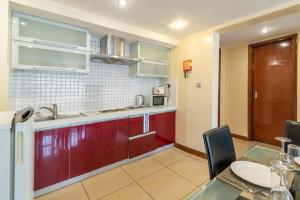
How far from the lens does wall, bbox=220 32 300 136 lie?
3.65m

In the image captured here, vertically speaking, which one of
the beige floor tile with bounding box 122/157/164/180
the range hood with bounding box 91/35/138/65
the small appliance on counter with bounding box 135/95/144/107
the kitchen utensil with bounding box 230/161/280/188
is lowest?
the beige floor tile with bounding box 122/157/164/180

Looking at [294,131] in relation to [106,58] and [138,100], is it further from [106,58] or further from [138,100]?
[106,58]

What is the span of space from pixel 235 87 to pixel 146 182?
10.1 ft

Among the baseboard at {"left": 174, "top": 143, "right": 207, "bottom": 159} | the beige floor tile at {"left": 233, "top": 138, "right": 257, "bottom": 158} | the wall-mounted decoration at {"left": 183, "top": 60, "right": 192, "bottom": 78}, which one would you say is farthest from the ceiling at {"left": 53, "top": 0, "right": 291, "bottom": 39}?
the beige floor tile at {"left": 233, "top": 138, "right": 257, "bottom": 158}

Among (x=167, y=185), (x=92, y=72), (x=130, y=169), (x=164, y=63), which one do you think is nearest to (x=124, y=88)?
(x=92, y=72)

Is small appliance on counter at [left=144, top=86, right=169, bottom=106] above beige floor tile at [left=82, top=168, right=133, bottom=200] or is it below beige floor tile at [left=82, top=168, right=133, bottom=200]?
above

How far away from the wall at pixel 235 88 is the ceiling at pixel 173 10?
164cm

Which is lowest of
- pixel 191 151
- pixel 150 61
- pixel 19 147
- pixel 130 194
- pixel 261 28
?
pixel 130 194

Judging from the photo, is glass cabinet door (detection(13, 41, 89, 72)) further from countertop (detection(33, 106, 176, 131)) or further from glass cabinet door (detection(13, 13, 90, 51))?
countertop (detection(33, 106, 176, 131))

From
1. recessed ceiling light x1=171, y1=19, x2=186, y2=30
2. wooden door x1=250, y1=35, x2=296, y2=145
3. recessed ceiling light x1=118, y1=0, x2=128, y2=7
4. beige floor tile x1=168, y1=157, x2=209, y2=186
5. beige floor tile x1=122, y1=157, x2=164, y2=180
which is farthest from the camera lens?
wooden door x1=250, y1=35, x2=296, y2=145

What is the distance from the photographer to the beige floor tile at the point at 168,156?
8.70 ft

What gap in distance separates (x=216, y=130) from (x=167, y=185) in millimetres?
1145

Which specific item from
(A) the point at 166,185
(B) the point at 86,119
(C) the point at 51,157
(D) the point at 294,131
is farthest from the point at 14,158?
(D) the point at 294,131

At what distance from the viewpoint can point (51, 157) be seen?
1.81 m
